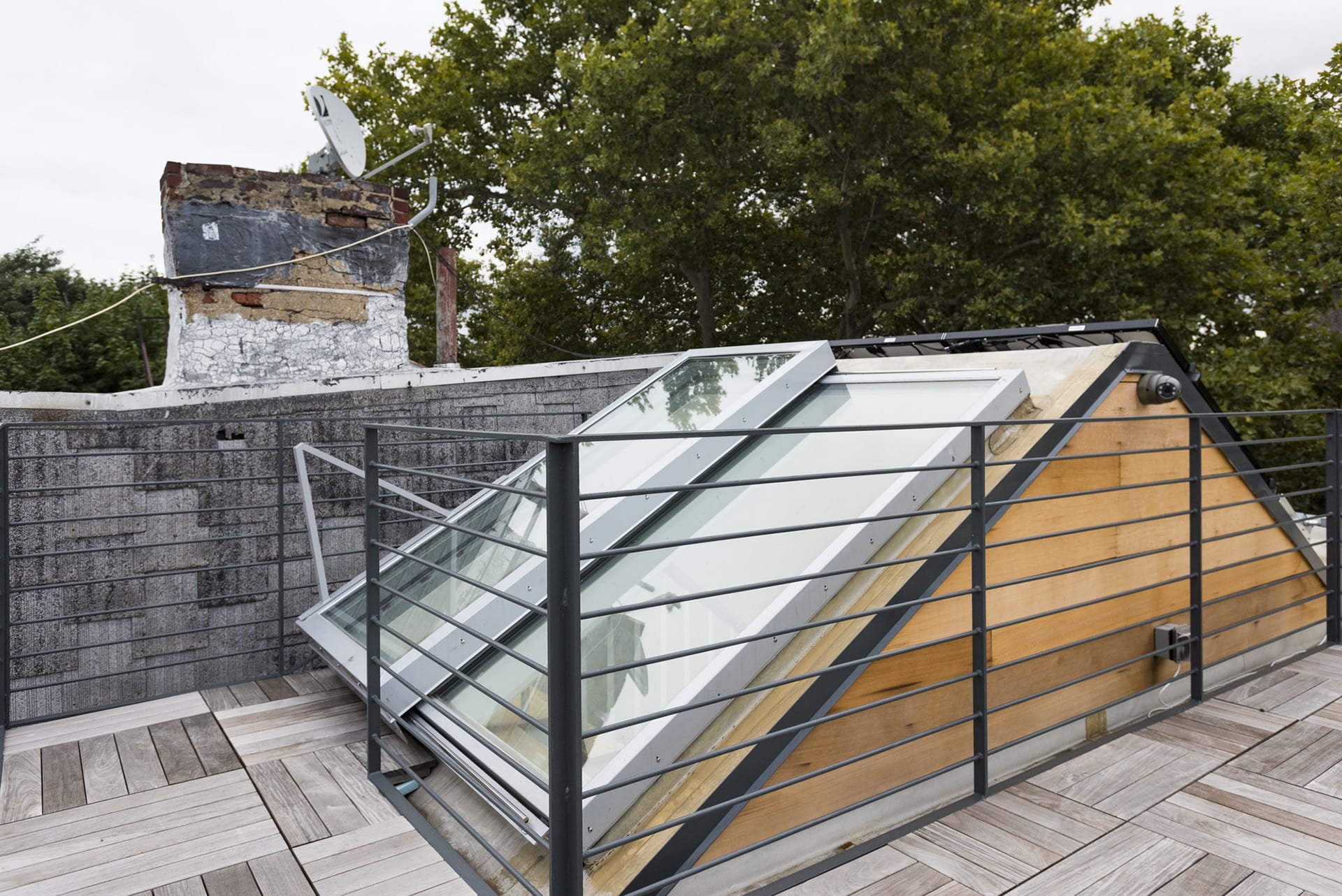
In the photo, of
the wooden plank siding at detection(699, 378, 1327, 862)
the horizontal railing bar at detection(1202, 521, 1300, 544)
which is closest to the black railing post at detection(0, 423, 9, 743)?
the wooden plank siding at detection(699, 378, 1327, 862)

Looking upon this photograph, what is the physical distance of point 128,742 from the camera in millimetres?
2869

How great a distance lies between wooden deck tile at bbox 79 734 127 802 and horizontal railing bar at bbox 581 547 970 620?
1642 mm

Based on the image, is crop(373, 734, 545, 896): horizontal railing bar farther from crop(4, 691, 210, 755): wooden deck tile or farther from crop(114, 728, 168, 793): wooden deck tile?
crop(4, 691, 210, 755): wooden deck tile

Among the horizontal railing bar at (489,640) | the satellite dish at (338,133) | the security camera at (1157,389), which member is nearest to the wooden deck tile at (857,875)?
the horizontal railing bar at (489,640)

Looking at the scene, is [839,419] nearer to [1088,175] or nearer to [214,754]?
[214,754]

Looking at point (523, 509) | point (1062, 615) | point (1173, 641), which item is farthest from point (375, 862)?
point (1173, 641)

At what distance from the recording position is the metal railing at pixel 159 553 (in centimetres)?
322

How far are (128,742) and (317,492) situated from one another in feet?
4.24

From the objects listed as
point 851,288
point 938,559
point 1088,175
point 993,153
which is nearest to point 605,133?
point 851,288

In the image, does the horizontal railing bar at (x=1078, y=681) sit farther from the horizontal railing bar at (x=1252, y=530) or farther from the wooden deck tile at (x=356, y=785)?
the wooden deck tile at (x=356, y=785)

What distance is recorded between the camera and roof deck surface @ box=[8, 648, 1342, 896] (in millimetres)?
2010

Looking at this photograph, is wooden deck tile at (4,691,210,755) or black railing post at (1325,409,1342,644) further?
black railing post at (1325,409,1342,644)

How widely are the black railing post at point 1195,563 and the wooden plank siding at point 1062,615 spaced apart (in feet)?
0.25

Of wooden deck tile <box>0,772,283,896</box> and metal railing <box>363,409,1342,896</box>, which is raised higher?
metal railing <box>363,409,1342,896</box>
